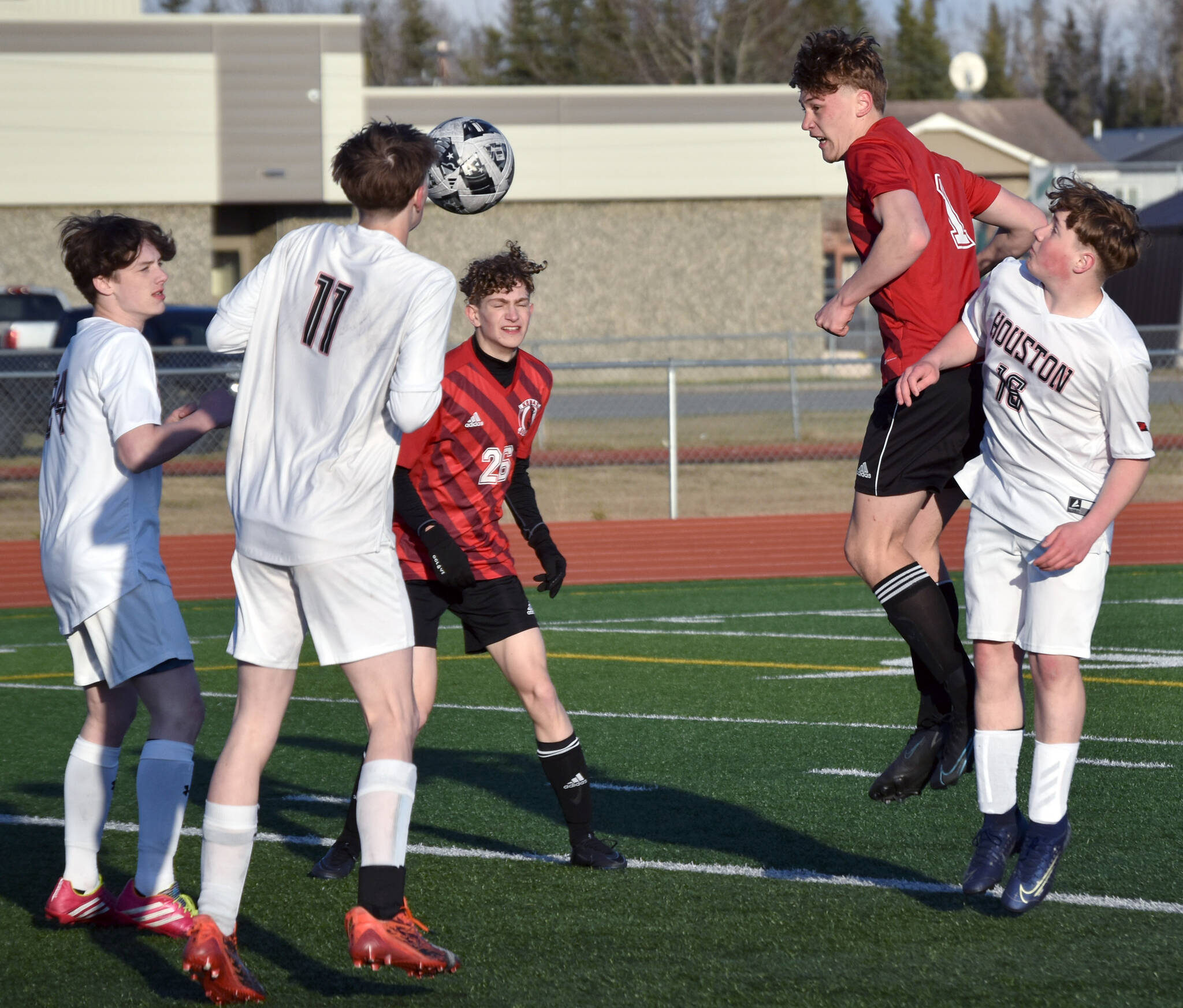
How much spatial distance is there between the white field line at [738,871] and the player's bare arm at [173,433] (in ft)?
5.99

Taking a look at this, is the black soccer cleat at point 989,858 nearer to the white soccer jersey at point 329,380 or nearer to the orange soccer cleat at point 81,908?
the white soccer jersey at point 329,380

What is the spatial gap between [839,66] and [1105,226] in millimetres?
1193

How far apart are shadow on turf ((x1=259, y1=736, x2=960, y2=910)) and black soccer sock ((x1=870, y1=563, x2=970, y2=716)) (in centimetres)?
61

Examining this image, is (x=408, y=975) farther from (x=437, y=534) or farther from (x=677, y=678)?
(x=677, y=678)

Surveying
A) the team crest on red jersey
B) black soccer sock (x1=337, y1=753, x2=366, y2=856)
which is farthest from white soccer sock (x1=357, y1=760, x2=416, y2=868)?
the team crest on red jersey

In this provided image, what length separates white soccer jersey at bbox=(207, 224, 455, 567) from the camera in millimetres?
3693

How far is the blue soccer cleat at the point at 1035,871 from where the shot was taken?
13.9 ft

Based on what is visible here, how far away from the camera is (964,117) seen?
60.3 metres

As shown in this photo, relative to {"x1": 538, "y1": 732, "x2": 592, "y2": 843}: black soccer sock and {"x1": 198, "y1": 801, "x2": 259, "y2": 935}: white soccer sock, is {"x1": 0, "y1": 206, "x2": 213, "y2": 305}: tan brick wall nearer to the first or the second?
{"x1": 538, "y1": 732, "x2": 592, "y2": 843}: black soccer sock

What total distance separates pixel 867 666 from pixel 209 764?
3858mm

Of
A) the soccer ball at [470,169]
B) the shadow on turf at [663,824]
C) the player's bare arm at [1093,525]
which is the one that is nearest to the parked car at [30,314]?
the shadow on turf at [663,824]

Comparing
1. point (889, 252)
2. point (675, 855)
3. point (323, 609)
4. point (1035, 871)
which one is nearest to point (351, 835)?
point (675, 855)

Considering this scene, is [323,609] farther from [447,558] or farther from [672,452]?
[672,452]

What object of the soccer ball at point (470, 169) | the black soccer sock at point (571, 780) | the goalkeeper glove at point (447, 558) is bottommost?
the black soccer sock at point (571, 780)
